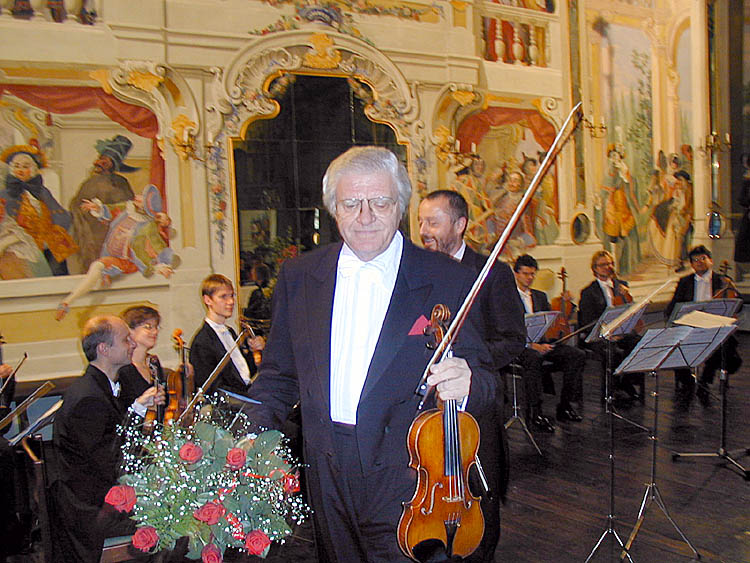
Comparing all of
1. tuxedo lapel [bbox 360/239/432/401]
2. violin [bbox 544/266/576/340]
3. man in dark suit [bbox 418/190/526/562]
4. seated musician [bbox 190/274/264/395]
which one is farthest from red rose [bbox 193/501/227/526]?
violin [bbox 544/266/576/340]

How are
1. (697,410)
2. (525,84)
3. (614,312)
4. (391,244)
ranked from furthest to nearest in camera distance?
(525,84), (697,410), (614,312), (391,244)

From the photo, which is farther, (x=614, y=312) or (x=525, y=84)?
(x=525, y=84)

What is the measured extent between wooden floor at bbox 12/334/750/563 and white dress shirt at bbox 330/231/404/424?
1895 mm

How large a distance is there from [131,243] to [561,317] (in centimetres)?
473

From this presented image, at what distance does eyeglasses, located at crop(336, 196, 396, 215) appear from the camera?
2086 mm

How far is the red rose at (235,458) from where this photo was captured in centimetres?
185

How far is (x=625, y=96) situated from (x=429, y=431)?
10397mm

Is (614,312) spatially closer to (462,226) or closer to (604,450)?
(604,450)

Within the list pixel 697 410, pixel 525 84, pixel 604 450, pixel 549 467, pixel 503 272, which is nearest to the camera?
pixel 503 272

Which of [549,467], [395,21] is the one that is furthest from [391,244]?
[395,21]

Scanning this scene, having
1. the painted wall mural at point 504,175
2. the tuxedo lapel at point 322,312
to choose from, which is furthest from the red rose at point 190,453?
the painted wall mural at point 504,175

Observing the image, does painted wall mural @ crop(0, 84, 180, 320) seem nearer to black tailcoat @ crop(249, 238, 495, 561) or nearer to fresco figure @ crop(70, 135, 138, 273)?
fresco figure @ crop(70, 135, 138, 273)

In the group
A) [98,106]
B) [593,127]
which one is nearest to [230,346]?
[98,106]

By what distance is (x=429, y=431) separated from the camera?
1.95 m
